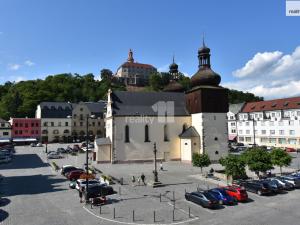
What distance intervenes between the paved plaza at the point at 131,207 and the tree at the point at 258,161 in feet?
15.1

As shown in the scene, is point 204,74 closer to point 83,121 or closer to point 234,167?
point 234,167

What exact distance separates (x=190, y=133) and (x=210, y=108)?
17.8 ft

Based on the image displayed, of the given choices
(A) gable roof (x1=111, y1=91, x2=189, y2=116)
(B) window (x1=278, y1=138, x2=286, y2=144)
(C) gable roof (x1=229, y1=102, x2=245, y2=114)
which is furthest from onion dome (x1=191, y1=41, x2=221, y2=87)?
(C) gable roof (x1=229, y1=102, x2=245, y2=114)

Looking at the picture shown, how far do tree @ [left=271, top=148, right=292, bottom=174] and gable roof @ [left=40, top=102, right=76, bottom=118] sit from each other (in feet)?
237

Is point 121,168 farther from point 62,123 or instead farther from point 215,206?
point 62,123

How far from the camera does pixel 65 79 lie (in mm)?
146875

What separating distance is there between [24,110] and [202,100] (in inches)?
3228

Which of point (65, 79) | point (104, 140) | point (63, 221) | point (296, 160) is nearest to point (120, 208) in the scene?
point (63, 221)

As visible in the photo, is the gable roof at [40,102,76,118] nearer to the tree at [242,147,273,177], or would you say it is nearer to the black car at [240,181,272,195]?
the tree at [242,147,273,177]

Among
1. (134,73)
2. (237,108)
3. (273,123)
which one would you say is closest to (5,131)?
(237,108)

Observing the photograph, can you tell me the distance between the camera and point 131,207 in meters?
23.7

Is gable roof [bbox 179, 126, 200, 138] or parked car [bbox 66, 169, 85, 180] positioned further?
gable roof [bbox 179, 126, 200, 138]

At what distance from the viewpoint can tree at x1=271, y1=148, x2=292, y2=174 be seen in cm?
3588

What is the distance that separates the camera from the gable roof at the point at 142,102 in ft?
168
